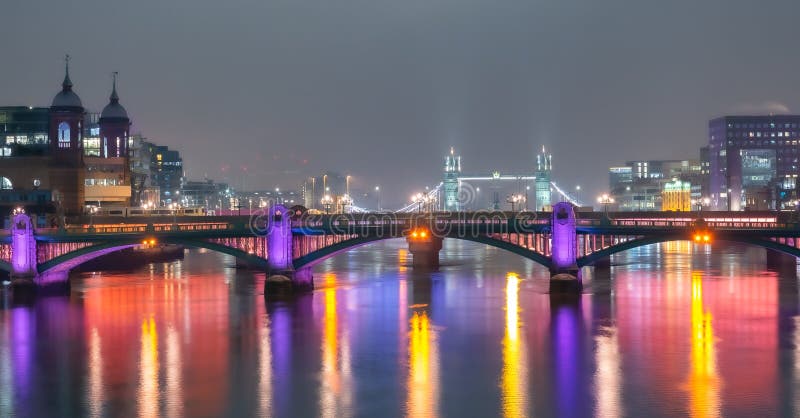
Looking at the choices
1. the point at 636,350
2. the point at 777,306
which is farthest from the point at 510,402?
the point at 777,306

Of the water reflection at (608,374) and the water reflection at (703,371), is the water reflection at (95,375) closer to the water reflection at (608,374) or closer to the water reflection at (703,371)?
the water reflection at (608,374)

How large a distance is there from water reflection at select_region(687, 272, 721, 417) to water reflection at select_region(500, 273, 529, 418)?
722 centimetres

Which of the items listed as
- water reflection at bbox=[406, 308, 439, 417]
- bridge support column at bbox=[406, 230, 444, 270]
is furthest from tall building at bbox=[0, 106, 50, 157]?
water reflection at bbox=[406, 308, 439, 417]

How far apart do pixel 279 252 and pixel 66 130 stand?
61.3m

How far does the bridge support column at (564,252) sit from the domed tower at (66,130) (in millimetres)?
73807

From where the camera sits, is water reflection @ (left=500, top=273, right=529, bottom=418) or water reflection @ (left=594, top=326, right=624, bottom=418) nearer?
water reflection @ (left=594, top=326, right=624, bottom=418)

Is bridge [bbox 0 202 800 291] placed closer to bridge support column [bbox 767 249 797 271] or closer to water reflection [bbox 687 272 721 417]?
water reflection [bbox 687 272 721 417]

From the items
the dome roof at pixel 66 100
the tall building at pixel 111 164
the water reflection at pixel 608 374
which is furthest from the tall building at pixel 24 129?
the water reflection at pixel 608 374

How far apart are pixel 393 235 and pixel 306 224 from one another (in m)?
6.76

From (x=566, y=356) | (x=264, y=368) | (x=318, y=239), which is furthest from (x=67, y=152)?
(x=566, y=356)

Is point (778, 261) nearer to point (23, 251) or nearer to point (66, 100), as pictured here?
point (23, 251)

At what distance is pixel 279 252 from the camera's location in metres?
79.4

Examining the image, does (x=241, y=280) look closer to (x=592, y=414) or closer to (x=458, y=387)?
(x=458, y=387)

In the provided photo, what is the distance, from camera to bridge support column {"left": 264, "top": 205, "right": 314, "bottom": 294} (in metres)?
79.1
